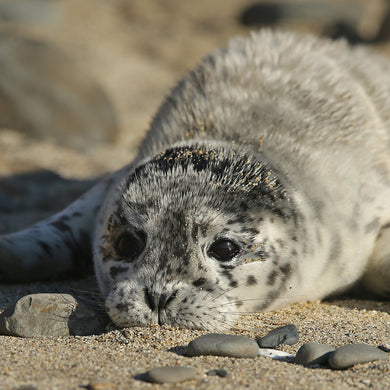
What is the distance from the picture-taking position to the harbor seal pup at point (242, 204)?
2918 mm

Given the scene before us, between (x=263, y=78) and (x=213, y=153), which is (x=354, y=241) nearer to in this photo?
(x=213, y=153)

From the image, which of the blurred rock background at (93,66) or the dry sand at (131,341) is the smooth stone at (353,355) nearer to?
the dry sand at (131,341)

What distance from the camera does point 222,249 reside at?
2.98 m

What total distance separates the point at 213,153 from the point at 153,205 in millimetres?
428

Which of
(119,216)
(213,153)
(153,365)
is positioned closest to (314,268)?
(213,153)

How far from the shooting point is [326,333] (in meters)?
2.86

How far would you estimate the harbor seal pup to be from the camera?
9.57ft

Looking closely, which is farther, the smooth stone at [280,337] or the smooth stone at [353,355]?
the smooth stone at [280,337]

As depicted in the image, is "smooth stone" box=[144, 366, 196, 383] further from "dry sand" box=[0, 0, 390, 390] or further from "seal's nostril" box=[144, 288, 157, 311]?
"seal's nostril" box=[144, 288, 157, 311]

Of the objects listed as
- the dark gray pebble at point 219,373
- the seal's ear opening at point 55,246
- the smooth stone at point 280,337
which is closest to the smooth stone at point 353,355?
the smooth stone at point 280,337

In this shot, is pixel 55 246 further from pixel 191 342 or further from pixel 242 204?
pixel 191 342

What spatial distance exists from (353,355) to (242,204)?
2.87 feet

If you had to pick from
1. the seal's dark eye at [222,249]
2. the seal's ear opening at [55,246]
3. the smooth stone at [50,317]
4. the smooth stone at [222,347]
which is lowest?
the smooth stone at [222,347]

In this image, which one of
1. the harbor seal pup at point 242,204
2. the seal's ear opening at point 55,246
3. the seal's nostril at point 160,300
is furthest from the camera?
the seal's ear opening at point 55,246
